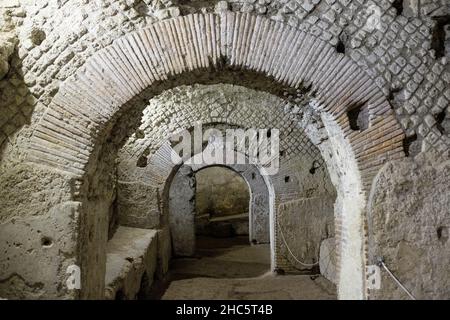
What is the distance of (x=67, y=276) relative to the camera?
2.90 metres

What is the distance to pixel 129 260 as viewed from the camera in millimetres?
4871

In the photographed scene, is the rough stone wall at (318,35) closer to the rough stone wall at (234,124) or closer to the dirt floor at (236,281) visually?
the rough stone wall at (234,124)

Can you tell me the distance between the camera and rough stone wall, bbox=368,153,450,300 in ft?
9.54

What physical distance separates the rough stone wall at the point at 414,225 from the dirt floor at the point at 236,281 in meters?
2.74

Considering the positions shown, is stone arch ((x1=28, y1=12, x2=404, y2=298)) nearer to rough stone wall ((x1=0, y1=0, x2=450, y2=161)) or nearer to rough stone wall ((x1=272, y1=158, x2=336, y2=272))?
rough stone wall ((x1=0, y1=0, x2=450, y2=161))

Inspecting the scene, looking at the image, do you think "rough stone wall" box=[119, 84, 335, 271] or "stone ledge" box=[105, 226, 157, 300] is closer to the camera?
"stone ledge" box=[105, 226, 157, 300]

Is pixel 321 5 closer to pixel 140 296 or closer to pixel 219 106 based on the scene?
pixel 219 106
